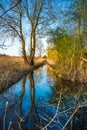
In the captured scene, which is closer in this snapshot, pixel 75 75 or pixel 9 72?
pixel 9 72

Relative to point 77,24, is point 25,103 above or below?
below

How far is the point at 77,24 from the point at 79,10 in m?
2.09

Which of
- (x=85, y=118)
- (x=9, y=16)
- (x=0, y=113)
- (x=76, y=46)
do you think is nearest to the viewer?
(x=85, y=118)

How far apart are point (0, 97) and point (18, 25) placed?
63.7ft

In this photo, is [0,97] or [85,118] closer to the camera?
[85,118]

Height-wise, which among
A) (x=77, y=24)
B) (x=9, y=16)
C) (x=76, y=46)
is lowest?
(x=76, y=46)

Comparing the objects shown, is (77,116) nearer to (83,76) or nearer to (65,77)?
(83,76)

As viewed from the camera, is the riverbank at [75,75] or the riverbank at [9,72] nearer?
the riverbank at [9,72]

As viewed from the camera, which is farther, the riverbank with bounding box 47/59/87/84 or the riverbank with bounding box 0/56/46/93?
the riverbank with bounding box 47/59/87/84

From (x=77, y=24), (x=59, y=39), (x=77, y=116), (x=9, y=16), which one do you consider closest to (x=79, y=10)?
(x=77, y=24)

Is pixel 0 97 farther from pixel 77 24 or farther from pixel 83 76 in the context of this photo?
pixel 77 24

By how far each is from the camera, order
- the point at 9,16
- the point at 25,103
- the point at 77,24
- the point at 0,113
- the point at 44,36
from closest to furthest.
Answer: the point at 0,113, the point at 25,103, the point at 77,24, the point at 9,16, the point at 44,36

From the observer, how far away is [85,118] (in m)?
7.94

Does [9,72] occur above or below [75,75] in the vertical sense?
above
